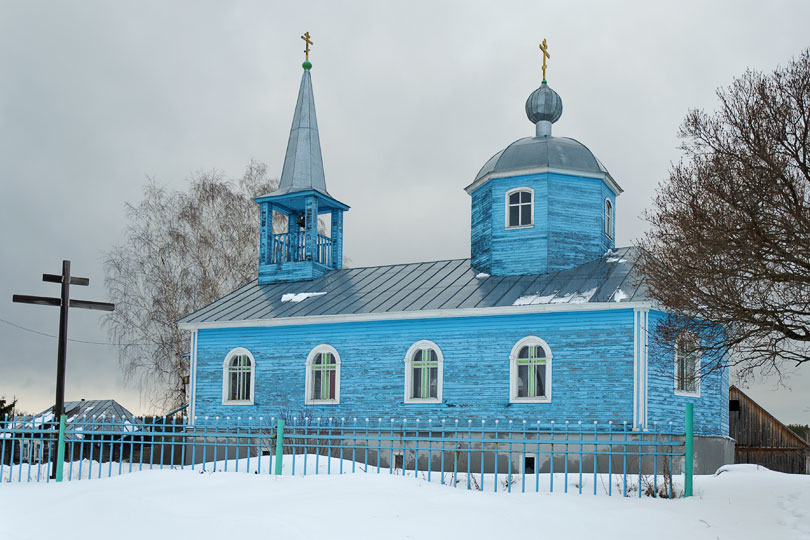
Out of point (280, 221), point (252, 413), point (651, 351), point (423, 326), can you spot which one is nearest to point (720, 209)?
point (651, 351)

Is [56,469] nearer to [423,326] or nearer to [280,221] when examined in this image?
[423,326]

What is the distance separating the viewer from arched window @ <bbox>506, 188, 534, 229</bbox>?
67.6ft

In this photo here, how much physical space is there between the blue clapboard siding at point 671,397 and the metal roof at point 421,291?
120 centimetres

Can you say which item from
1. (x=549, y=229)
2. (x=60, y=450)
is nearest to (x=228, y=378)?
(x=60, y=450)

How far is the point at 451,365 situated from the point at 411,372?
3.35ft

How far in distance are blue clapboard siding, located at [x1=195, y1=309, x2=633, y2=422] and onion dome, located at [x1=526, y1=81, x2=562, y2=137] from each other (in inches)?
257

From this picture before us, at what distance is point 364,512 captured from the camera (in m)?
9.30

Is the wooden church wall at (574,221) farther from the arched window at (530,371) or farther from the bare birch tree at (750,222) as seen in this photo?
the bare birch tree at (750,222)

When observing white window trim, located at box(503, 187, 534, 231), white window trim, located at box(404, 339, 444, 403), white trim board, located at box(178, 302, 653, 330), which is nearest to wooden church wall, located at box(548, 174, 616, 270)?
white window trim, located at box(503, 187, 534, 231)

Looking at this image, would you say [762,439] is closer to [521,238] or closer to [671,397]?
[671,397]

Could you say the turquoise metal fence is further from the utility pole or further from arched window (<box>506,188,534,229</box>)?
arched window (<box>506,188,534,229</box>)

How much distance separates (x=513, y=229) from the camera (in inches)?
809

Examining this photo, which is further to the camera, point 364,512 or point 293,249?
point 293,249

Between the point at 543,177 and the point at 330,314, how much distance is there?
5926 millimetres
